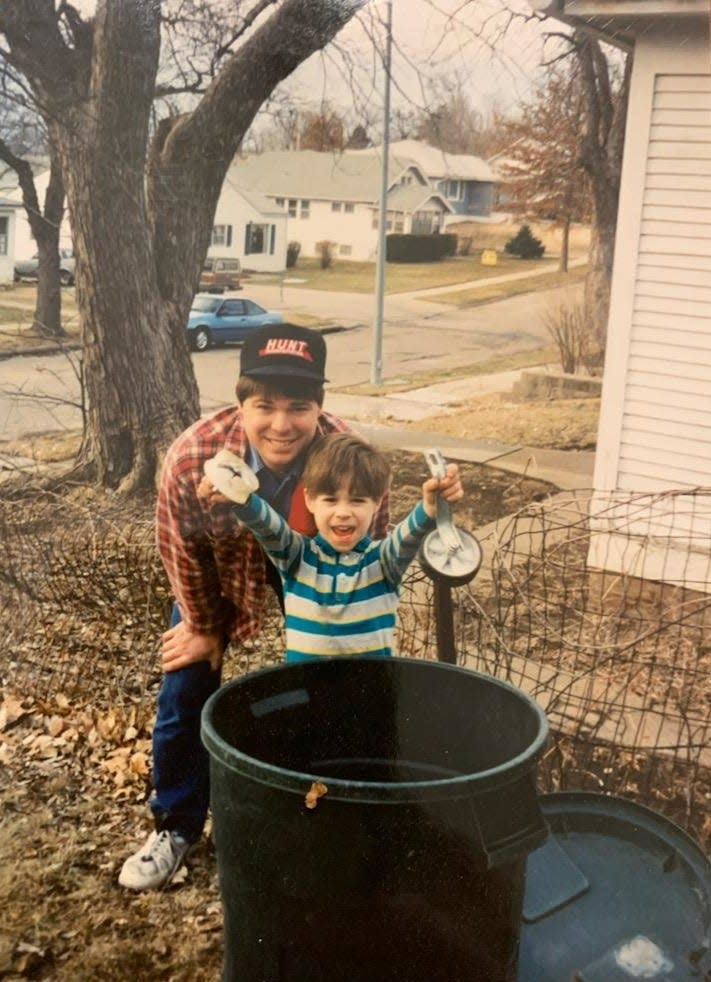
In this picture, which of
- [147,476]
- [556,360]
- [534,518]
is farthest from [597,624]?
[147,476]

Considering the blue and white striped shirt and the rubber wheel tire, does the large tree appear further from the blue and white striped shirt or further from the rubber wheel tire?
the blue and white striped shirt

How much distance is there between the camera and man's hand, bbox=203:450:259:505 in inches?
108

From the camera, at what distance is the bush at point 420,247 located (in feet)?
9.06

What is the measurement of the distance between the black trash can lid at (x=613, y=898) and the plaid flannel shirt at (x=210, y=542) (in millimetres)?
838

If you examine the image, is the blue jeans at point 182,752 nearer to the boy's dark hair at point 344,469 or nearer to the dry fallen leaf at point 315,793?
the boy's dark hair at point 344,469

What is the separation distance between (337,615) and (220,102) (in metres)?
1.33

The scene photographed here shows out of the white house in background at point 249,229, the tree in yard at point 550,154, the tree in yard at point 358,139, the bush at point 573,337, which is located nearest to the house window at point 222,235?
the white house in background at point 249,229

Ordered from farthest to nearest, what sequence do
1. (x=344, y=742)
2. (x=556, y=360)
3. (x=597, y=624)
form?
A: 1. (x=597, y=624)
2. (x=556, y=360)
3. (x=344, y=742)

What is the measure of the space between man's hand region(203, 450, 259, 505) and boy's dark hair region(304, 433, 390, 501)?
0.14 metres

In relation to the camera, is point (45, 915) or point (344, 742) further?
point (45, 915)

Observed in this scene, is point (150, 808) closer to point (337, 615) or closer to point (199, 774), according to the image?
point (199, 774)

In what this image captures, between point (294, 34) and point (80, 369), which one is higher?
point (294, 34)

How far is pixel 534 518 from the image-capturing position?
2.97m

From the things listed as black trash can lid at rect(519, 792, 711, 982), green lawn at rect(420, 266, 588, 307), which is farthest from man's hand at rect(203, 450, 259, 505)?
black trash can lid at rect(519, 792, 711, 982)
